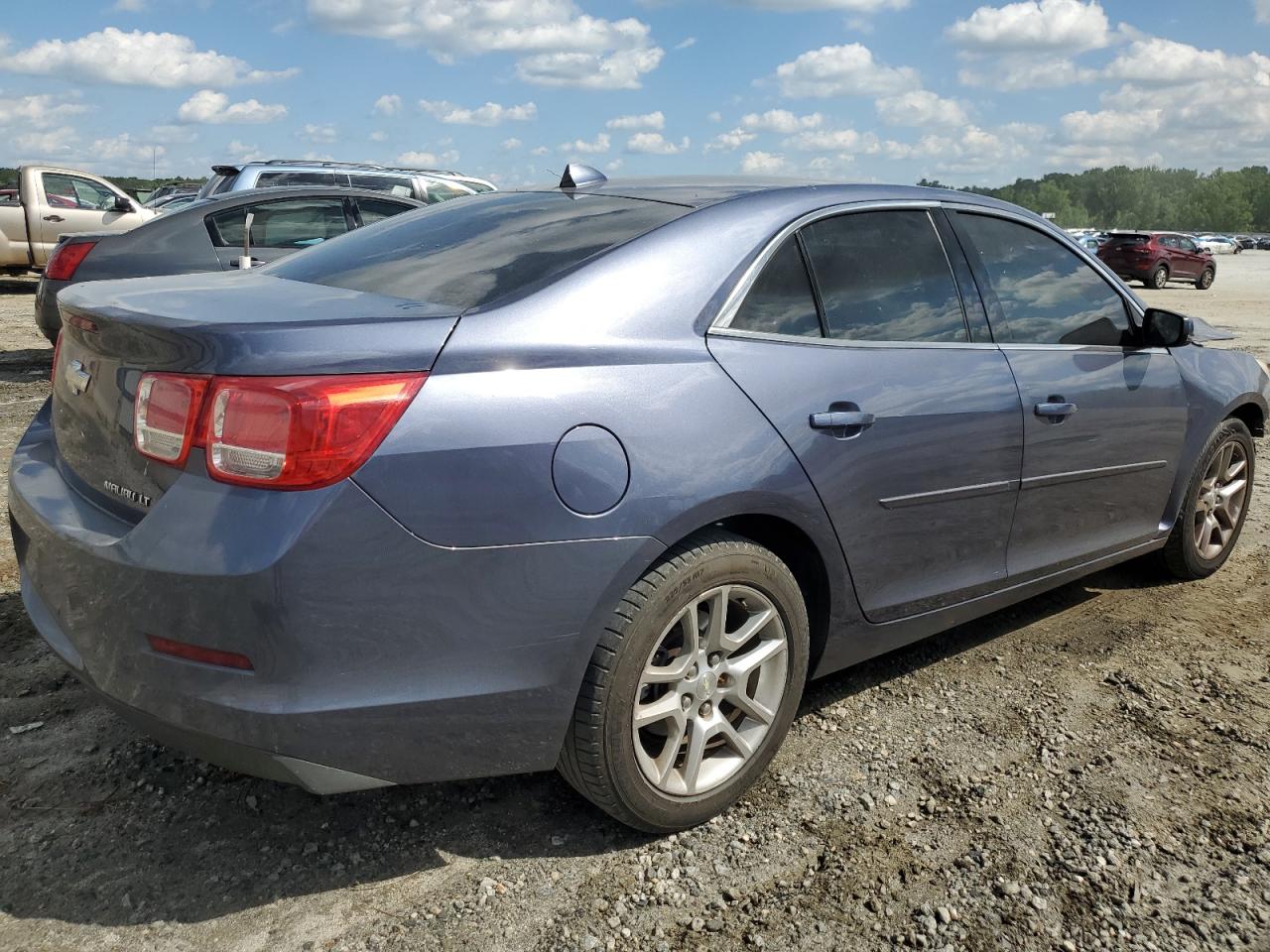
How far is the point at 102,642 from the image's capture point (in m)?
Result: 2.28

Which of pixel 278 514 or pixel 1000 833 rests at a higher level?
pixel 278 514

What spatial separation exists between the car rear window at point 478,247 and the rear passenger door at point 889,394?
40cm

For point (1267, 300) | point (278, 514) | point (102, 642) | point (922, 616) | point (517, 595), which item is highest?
point (278, 514)

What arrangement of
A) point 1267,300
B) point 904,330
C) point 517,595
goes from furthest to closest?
point 1267,300 < point 904,330 < point 517,595

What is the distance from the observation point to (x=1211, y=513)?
179 inches

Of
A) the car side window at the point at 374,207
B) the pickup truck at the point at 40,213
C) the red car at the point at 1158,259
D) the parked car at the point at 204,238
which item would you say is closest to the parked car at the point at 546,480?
the parked car at the point at 204,238

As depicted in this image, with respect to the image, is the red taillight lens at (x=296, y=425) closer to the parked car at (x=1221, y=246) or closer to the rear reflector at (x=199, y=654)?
the rear reflector at (x=199, y=654)

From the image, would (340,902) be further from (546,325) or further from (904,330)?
(904,330)

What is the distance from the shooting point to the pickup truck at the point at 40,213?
53.0 feet

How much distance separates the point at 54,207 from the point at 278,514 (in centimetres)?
1672

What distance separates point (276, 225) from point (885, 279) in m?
6.43

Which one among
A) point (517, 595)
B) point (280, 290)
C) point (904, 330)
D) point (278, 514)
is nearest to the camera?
point (278, 514)

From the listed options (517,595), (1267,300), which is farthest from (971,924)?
(1267,300)

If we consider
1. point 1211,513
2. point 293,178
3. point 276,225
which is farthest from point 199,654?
point 293,178
